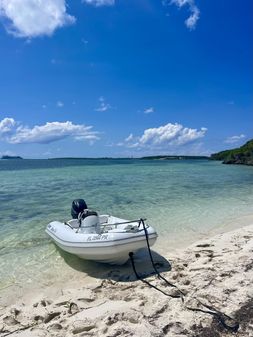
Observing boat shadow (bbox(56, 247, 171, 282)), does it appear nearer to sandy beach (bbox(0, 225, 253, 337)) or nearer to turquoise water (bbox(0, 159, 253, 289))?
sandy beach (bbox(0, 225, 253, 337))

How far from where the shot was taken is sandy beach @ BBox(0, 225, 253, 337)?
3592 mm

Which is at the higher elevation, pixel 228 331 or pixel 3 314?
pixel 228 331

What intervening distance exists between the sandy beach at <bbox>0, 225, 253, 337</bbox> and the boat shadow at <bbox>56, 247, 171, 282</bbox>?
0.07 feet

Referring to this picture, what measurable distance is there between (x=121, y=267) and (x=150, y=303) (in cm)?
202

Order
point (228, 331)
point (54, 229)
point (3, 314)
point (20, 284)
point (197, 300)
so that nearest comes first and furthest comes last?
1. point (228, 331)
2. point (197, 300)
3. point (3, 314)
4. point (20, 284)
5. point (54, 229)

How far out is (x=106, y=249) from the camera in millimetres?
5891

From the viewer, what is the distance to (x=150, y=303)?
14.1 feet

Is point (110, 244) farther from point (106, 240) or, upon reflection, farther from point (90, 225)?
point (90, 225)

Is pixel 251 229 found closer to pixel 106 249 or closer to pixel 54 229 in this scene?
pixel 106 249

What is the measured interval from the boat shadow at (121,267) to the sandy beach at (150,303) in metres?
0.02

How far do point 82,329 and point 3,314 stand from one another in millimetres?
1613

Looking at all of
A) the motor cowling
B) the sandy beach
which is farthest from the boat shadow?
the motor cowling

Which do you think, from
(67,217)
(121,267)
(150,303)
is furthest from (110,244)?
(67,217)

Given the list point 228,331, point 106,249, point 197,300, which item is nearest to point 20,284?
point 106,249
